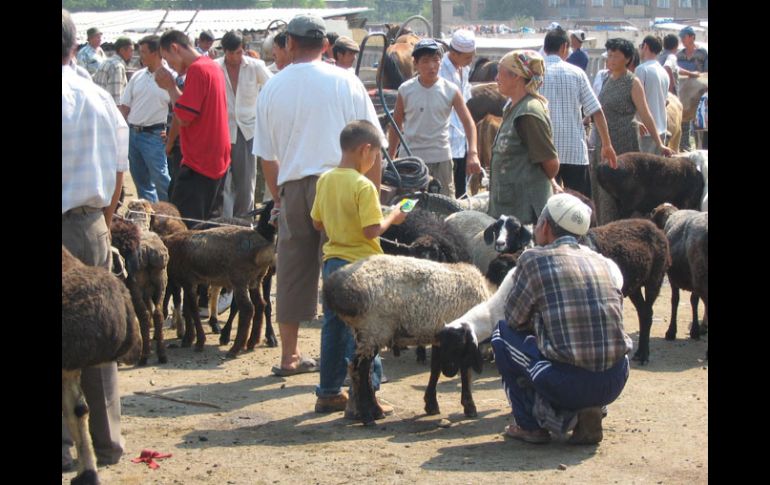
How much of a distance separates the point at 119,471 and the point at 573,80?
5.75 meters

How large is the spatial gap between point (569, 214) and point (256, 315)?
10.6 feet

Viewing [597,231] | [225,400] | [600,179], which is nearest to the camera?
[225,400]

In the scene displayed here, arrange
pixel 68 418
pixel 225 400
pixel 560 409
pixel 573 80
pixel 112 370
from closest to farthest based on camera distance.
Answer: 1. pixel 68 418
2. pixel 112 370
3. pixel 560 409
4. pixel 225 400
5. pixel 573 80

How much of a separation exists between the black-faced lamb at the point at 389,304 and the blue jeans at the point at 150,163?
624cm

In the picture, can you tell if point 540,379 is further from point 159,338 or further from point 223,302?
point 223,302

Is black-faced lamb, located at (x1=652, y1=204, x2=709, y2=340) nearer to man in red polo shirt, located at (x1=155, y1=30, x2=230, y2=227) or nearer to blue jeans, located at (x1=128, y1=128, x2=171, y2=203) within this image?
man in red polo shirt, located at (x1=155, y1=30, x2=230, y2=227)

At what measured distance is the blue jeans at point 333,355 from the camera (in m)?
6.80

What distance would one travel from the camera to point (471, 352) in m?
6.44

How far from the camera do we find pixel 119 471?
5.65m

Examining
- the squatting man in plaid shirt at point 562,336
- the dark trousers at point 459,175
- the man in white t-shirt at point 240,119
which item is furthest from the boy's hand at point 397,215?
the man in white t-shirt at point 240,119

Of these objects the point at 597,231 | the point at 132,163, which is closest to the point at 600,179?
the point at 597,231

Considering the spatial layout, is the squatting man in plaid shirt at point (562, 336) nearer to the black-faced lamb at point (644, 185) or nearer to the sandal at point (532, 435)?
the sandal at point (532, 435)

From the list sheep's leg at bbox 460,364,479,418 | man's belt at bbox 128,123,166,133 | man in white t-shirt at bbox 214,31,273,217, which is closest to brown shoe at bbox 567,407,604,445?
sheep's leg at bbox 460,364,479,418

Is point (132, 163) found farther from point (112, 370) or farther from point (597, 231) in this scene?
point (112, 370)
